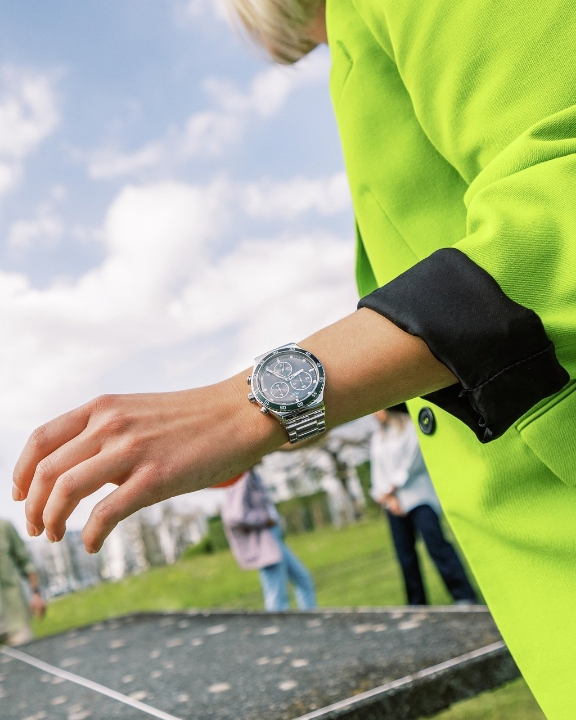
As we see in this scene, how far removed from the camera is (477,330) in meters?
0.72

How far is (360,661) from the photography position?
230 cm

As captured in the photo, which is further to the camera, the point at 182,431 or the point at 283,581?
the point at 283,581

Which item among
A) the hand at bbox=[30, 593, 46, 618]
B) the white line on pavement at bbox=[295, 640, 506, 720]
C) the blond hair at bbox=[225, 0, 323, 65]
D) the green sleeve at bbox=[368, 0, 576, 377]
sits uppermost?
the blond hair at bbox=[225, 0, 323, 65]

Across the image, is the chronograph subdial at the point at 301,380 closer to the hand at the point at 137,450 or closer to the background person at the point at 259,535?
the hand at the point at 137,450

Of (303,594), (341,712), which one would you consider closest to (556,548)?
(341,712)

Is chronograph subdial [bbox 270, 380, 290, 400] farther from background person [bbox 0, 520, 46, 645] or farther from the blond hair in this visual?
background person [bbox 0, 520, 46, 645]

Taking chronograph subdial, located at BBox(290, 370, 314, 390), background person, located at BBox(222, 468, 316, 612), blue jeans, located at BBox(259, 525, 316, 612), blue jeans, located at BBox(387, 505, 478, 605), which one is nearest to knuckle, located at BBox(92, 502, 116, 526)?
chronograph subdial, located at BBox(290, 370, 314, 390)

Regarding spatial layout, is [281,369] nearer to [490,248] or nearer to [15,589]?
[490,248]

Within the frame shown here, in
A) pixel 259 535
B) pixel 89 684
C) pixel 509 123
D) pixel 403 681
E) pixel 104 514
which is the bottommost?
pixel 403 681

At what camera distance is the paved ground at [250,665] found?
2.05 metres

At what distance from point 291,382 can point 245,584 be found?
1386cm

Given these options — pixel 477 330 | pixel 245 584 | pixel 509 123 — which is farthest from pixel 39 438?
pixel 245 584

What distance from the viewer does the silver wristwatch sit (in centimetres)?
76

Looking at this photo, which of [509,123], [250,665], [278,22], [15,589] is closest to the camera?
[509,123]
